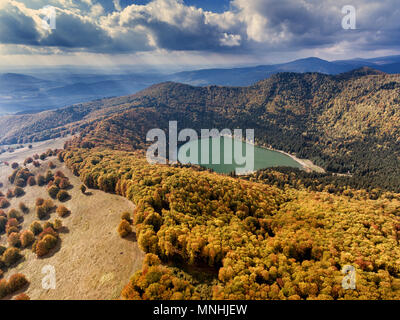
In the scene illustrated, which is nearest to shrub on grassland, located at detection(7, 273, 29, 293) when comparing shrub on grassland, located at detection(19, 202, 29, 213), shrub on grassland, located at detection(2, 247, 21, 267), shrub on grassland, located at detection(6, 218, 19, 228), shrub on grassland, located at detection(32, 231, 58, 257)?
shrub on grassland, located at detection(32, 231, 58, 257)

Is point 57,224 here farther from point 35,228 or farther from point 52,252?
point 52,252

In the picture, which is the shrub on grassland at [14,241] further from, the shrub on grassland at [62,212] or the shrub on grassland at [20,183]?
the shrub on grassland at [20,183]

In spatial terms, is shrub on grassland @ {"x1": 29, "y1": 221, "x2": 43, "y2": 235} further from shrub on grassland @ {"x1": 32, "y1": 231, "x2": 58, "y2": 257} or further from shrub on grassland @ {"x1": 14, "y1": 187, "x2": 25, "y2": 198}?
shrub on grassland @ {"x1": 14, "y1": 187, "x2": 25, "y2": 198}

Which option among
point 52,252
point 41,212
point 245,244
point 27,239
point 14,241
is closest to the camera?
point 245,244

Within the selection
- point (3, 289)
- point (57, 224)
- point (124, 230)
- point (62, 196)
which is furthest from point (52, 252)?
point (62, 196)

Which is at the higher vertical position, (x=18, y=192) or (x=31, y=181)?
(x=31, y=181)

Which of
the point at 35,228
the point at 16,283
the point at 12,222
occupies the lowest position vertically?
the point at 12,222

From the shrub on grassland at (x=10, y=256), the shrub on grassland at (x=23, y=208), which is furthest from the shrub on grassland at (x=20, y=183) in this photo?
the shrub on grassland at (x=10, y=256)

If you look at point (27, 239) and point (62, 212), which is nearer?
point (27, 239)

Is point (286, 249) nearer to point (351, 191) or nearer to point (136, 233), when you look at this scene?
point (136, 233)

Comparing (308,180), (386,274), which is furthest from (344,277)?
(308,180)

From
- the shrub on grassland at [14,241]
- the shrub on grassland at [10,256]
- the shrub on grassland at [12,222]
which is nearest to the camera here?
the shrub on grassland at [10,256]
